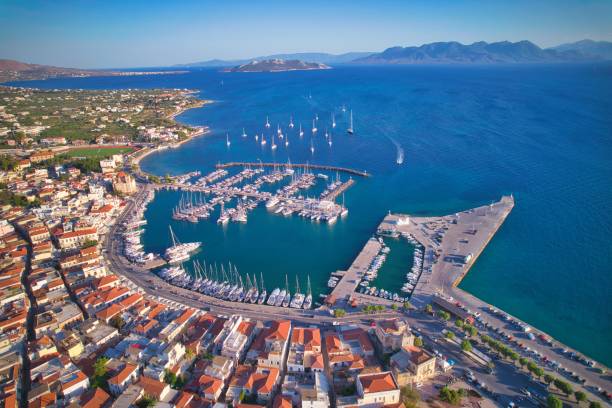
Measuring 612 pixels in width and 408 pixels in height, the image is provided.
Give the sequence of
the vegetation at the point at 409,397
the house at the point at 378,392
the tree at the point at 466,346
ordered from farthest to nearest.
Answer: the tree at the point at 466,346 → the vegetation at the point at 409,397 → the house at the point at 378,392

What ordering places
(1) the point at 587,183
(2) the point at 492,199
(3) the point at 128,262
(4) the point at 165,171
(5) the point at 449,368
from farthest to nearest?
(4) the point at 165,171 → (1) the point at 587,183 → (2) the point at 492,199 → (3) the point at 128,262 → (5) the point at 449,368

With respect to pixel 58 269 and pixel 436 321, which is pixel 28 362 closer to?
pixel 58 269

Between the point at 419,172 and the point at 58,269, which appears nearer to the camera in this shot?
the point at 58,269

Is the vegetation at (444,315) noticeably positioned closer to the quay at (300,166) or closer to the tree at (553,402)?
the tree at (553,402)

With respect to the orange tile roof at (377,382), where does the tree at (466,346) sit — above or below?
below

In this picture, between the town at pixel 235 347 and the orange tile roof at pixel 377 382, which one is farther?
the town at pixel 235 347

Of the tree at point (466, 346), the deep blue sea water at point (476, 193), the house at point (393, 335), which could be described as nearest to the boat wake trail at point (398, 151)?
the deep blue sea water at point (476, 193)

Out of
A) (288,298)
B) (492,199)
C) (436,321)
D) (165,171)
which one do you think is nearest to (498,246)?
(492,199)
